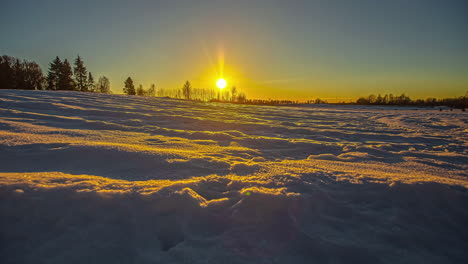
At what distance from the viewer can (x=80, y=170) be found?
76.3 inches

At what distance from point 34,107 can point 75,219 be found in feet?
19.2

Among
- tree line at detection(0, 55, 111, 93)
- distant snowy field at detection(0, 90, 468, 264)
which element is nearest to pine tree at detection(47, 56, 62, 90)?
tree line at detection(0, 55, 111, 93)

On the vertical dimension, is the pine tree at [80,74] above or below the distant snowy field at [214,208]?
above

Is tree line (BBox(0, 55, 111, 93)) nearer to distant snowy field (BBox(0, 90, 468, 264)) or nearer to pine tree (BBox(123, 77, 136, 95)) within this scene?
pine tree (BBox(123, 77, 136, 95))

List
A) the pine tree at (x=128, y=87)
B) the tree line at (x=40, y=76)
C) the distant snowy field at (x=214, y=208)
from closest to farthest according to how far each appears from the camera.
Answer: the distant snowy field at (x=214, y=208), the tree line at (x=40, y=76), the pine tree at (x=128, y=87)

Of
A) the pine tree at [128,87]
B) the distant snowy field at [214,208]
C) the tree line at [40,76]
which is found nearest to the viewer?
the distant snowy field at [214,208]

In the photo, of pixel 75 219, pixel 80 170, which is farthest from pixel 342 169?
pixel 80 170

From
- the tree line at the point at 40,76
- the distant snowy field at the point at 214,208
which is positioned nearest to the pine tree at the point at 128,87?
the tree line at the point at 40,76

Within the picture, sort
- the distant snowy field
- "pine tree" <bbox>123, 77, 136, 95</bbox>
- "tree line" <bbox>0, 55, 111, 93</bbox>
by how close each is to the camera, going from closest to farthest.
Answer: the distant snowy field → "tree line" <bbox>0, 55, 111, 93</bbox> → "pine tree" <bbox>123, 77, 136, 95</bbox>

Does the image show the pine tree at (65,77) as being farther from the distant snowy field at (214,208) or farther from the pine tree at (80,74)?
the distant snowy field at (214,208)

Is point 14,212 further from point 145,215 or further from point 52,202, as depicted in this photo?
point 145,215

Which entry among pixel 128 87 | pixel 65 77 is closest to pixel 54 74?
pixel 65 77

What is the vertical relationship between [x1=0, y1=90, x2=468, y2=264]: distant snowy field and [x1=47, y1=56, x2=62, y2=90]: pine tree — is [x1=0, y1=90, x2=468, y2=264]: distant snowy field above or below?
below

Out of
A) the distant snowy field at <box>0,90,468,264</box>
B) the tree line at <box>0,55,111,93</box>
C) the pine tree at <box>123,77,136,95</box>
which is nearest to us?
the distant snowy field at <box>0,90,468,264</box>
